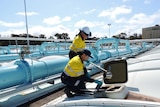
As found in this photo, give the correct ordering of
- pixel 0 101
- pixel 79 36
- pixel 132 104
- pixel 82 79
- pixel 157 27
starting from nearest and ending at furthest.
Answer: pixel 132 104
pixel 82 79
pixel 0 101
pixel 79 36
pixel 157 27

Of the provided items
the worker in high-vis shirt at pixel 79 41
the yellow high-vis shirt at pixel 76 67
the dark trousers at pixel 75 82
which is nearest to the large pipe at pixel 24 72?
the worker in high-vis shirt at pixel 79 41

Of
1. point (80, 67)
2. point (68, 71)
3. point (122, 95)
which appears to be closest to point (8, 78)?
point (68, 71)

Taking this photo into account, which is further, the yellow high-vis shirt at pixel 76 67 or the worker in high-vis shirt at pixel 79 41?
the worker in high-vis shirt at pixel 79 41

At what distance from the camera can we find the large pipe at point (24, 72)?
3.07 m

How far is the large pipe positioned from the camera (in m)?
3.07

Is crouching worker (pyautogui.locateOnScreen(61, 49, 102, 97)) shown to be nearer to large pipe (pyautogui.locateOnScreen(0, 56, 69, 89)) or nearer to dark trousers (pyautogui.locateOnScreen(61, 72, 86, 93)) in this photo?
dark trousers (pyautogui.locateOnScreen(61, 72, 86, 93))

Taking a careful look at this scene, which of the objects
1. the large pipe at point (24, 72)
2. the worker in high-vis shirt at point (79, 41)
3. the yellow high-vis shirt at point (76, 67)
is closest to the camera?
the yellow high-vis shirt at point (76, 67)

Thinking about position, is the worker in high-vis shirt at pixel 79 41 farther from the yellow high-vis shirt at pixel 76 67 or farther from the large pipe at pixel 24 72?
the yellow high-vis shirt at pixel 76 67

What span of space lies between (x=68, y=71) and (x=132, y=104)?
1.44 m

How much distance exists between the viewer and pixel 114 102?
5.82ft

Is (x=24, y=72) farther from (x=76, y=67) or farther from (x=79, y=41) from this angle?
(x=79, y=41)

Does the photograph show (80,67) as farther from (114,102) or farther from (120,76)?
(114,102)

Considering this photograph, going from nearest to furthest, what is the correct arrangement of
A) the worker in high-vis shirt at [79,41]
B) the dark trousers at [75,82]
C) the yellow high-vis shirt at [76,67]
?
the dark trousers at [75,82] → the yellow high-vis shirt at [76,67] → the worker in high-vis shirt at [79,41]

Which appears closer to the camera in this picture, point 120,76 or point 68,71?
point 120,76
